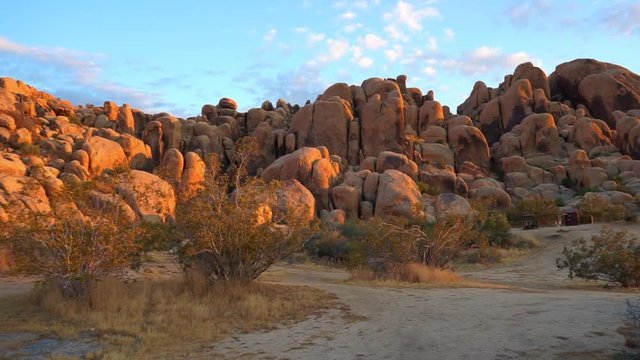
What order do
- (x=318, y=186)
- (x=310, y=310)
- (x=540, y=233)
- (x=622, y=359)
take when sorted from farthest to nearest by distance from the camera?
1. (x=318, y=186)
2. (x=540, y=233)
3. (x=310, y=310)
4. (x=622, y=359)

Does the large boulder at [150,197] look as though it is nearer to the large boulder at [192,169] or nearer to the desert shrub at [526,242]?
the large boulder at [192,169]

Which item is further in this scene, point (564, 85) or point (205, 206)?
point (564, 85)

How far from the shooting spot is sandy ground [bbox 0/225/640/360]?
8.73 m

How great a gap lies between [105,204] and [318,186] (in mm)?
30939

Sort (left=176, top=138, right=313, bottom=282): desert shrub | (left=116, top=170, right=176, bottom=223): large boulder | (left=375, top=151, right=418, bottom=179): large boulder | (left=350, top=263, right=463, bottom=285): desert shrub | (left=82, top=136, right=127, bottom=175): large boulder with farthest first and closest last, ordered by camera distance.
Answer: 1. (left=375, top=151, right=418, bottom=179): large boulder
2. (left=82, top=136, right=127, bottom=175): large boulder
3. (left=350, top=263, right=463, bottom=285): desert shrub
4. (left=116, top=170, right=176, bottom=223): large boulder
5. (left=176, top=138, right=313, bottom=282): desert shrub

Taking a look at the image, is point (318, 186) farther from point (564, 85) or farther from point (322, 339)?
point (564, 85)

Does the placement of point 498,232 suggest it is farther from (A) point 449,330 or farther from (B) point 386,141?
(B) point 386,141

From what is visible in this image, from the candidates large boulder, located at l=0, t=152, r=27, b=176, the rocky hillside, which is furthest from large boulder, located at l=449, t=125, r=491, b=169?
large boulder, located at l=0, t=152, r=27, b=176

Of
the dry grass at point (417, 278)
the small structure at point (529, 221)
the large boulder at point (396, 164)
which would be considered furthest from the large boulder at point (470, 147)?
the dry grass at point (417, 278)

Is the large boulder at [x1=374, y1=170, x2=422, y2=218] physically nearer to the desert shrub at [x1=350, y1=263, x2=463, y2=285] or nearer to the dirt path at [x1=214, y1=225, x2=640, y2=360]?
the desert shrub at [x1=350, y1=263, x2=463, y2=285]

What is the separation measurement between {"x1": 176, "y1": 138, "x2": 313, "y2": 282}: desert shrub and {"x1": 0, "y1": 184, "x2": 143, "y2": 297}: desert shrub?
1.56 m

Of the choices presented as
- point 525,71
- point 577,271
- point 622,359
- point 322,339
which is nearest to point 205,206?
point 322,339

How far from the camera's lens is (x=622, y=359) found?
762 cm

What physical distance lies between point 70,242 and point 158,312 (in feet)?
8.97
